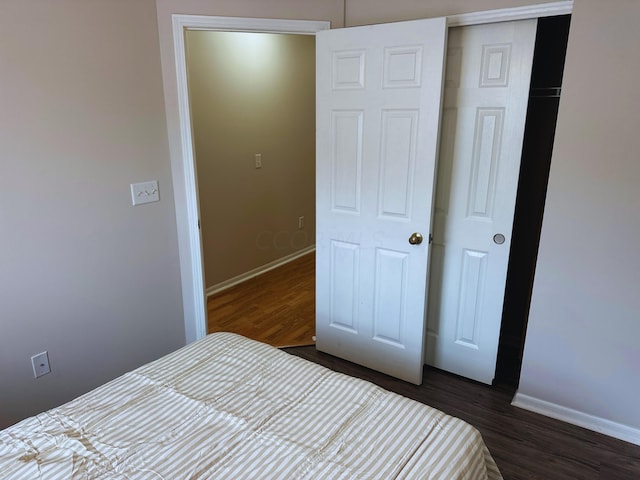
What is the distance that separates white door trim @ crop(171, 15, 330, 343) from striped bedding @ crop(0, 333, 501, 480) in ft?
3.73

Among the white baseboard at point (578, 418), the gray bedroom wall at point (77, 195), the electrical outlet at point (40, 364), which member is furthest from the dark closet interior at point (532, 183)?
the electrical outlet at point (40, 364)

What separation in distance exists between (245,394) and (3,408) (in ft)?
4.26

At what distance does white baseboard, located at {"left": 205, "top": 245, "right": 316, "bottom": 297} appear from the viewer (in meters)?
3.96

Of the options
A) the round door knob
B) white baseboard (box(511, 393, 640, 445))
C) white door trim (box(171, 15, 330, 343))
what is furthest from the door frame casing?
white baseboard (box(511, 393, 640, 445))

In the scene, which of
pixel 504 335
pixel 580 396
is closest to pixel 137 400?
pixel 580 396

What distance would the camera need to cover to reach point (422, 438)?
131cm

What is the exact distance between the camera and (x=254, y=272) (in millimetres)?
4383

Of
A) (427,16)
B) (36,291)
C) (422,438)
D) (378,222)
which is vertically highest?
(427,16)

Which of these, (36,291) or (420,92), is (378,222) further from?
(36,291)

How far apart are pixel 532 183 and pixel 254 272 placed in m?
2.66

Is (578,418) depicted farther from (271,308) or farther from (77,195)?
(77,195)

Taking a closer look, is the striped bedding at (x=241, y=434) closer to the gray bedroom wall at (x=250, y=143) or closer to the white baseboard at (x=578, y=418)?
the white baseboard at (x=578, y=418)

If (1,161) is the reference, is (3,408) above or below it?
below

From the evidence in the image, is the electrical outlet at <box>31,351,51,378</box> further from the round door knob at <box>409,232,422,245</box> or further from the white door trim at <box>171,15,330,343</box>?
the round door knob at <box>409,232,422,245</box>
